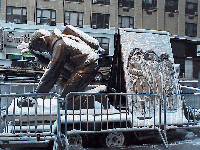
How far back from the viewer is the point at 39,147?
15.3ft

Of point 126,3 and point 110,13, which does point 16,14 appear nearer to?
point 110,13

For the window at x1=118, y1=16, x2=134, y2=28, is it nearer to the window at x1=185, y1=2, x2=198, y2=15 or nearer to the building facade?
the building facade

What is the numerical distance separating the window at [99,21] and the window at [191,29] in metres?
12.1

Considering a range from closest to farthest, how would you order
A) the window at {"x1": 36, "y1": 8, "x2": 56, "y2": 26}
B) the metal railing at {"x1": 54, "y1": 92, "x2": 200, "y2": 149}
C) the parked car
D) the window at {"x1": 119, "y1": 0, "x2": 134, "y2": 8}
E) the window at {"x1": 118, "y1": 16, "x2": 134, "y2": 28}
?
the metal railing at {"x1": 54, "y1": 92, "x2": 200, "y2": 149}, the parked car, the window at {"x1": 36, "y1": 8, "x2": 56, "y2": 26}, the window at {"x1": 118, "y1": 16, "x2": 134, "y2": 28}, the window at {"x1": 119, "y1": 0, "x2": 134, "y2": 8}

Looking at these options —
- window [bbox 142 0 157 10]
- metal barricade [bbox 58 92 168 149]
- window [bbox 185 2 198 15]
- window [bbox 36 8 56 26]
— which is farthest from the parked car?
window [bbox 185 2 198 15]

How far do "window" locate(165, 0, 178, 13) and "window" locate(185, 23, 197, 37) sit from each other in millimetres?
2928

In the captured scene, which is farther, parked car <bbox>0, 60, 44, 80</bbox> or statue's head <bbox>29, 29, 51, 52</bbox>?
parked car <bbox>0, 60, 44, 80</bbox>

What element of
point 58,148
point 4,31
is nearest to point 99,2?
point 4,31

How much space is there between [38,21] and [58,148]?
997 inches

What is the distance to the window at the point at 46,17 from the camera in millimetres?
27625

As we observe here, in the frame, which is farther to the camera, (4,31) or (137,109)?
(4,31)

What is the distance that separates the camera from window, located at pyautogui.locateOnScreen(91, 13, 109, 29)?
29.6 m

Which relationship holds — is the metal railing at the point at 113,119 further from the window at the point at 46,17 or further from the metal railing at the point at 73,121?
the window at the point at 46,17

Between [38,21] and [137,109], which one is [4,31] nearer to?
[38,21]
